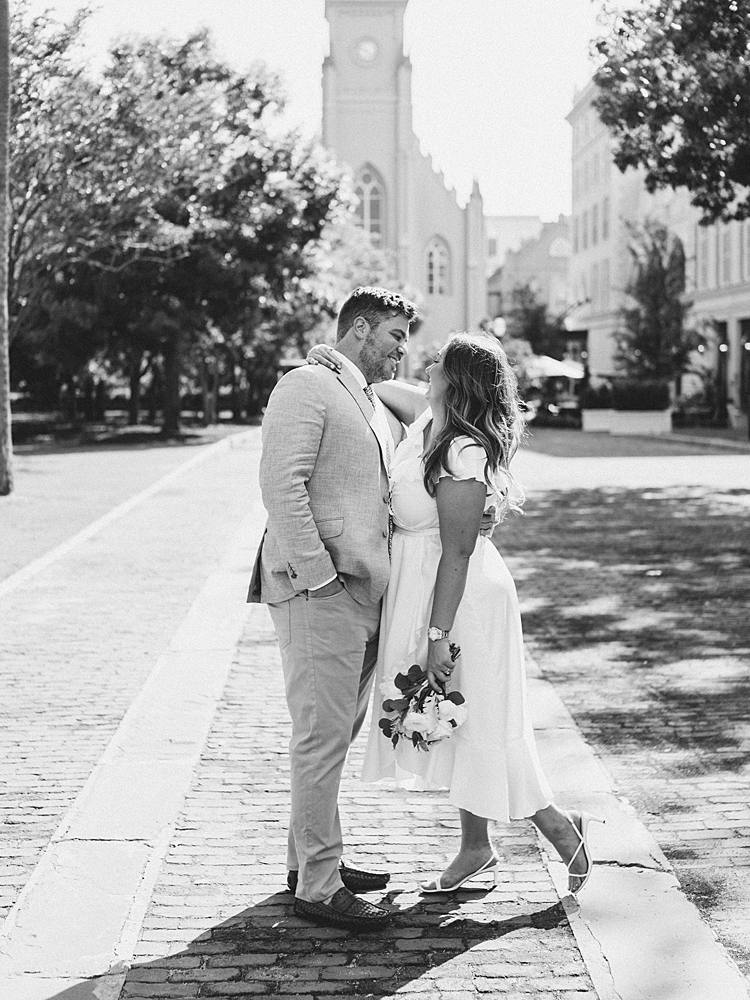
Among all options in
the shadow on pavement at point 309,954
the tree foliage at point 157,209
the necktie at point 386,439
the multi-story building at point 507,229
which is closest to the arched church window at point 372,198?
the tree foliage at point 157,209

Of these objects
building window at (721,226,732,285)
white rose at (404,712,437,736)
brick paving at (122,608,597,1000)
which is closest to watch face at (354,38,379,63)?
building window at (721,226,732,285)

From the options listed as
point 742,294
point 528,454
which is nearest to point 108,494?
point 528,454

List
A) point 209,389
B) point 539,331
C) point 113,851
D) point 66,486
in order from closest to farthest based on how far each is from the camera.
A: point 113,851 → point 66,486 → point 209,389 → point 539,331

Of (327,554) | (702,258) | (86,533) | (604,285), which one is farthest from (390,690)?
→ (604,285)

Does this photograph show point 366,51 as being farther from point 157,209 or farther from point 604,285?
point 157,209

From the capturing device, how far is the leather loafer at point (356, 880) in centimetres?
425

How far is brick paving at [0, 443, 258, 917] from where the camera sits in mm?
5246

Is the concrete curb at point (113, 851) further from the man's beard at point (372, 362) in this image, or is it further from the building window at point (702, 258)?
the building window at point (702, 258)

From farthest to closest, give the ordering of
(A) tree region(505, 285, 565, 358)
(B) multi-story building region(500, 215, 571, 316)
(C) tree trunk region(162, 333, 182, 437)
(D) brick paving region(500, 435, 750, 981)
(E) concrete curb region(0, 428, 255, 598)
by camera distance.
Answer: (B) multi-story building region(500, 215, 571, 316), (A) tree region(505, 285, 565, 358), (C) tree trunk region(162, 333, 182, 437), (E) concrete curb region(0, 428, 255, 598), (D) brick paving region(500, 435, 750, 981)

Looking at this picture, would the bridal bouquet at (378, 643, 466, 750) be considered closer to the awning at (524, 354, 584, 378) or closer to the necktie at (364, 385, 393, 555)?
the necktie at (364, 385, 393, 555)

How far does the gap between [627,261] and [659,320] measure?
18.3 meters

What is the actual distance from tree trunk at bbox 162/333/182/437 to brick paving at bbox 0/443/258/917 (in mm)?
24118

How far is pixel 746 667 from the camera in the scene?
25.1 feet

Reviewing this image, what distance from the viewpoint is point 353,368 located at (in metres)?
4.12
